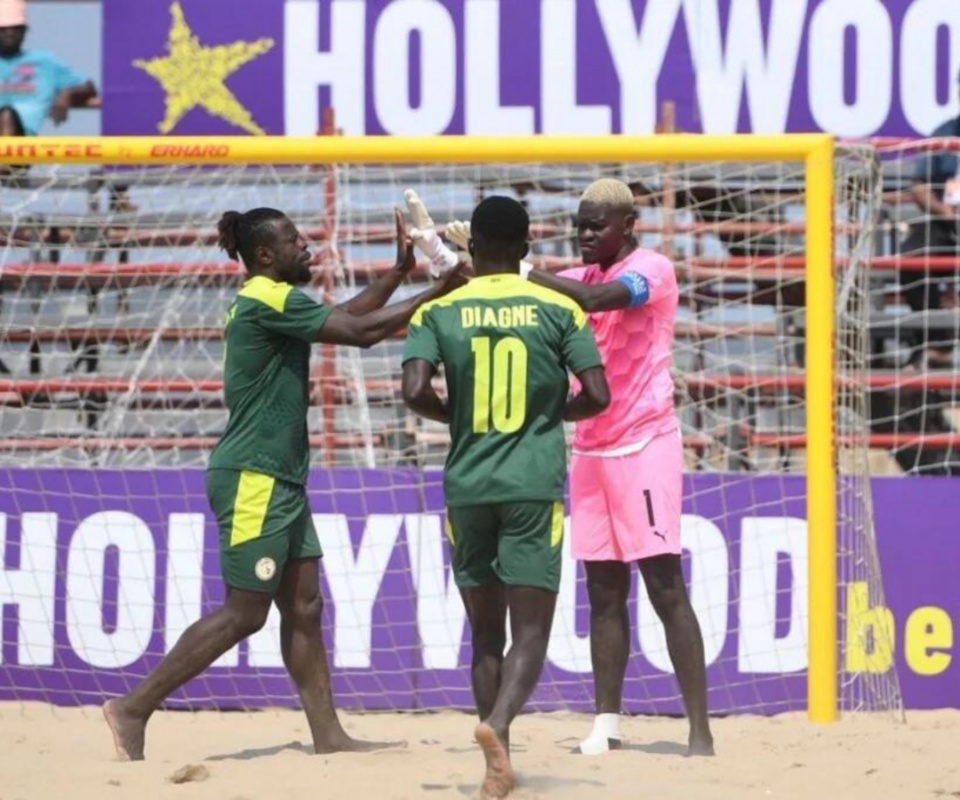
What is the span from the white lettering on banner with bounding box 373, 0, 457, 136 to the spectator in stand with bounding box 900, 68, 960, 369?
2612 mm

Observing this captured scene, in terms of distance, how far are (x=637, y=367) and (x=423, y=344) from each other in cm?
111

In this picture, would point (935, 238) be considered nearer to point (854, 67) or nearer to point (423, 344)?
point (854, 67)

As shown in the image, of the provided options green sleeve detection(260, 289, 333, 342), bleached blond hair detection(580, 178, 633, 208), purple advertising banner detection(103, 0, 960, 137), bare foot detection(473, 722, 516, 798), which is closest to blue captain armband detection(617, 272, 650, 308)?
bleached blond hair detection(580, 178, 633, 208)

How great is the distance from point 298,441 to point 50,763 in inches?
57.0

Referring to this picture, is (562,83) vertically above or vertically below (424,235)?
above

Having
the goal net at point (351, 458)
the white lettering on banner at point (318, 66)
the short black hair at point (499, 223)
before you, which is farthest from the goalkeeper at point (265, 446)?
the white lettering on banner at point (318, 66)

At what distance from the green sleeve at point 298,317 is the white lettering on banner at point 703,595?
2.78m

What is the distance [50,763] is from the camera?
682 centimetres

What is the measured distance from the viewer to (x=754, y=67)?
1059cm

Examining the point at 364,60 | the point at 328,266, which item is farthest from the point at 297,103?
the point at 328,266

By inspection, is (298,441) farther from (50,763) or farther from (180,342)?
(180,342)

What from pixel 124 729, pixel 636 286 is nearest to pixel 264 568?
pixel 124 729

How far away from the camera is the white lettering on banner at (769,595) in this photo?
870cm

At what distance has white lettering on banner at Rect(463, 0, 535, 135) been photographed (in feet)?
35.1
